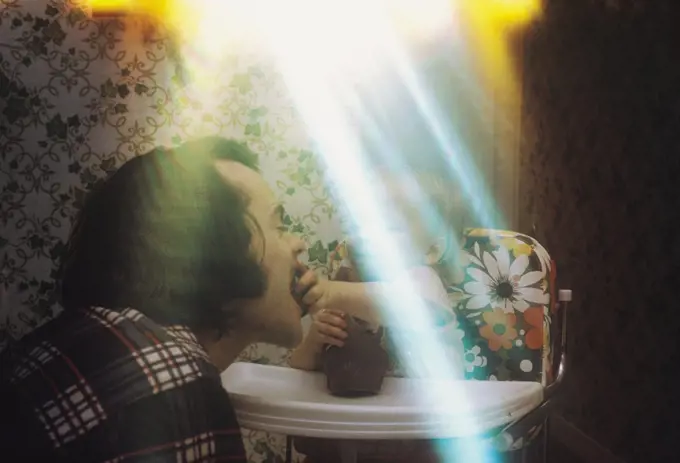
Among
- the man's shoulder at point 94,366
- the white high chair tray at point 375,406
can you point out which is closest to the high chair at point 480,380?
the white high chair tray at point 375,406

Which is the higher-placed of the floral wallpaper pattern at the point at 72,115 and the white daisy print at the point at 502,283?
the floral wallpaper pattern at the point at 72,115

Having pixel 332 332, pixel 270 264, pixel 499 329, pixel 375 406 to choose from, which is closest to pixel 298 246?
pixel 270 264

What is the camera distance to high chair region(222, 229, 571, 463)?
1184 mm

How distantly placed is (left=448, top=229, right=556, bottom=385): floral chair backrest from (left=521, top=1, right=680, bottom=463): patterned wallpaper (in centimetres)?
6

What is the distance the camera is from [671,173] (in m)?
1.28

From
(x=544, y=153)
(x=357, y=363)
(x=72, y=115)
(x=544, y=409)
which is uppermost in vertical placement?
(x=72, y=115)

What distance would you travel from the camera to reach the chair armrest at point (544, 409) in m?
1.26

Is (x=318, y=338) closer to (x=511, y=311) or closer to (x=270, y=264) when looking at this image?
(x=270, y=264)

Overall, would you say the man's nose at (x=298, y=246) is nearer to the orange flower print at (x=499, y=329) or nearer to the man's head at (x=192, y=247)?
the man's head at (x=192, y=247)

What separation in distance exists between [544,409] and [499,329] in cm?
16

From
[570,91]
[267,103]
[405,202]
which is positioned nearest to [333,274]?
[405,202]

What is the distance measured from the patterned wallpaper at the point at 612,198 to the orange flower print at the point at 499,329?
0.44 ft

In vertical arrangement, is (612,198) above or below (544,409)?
above

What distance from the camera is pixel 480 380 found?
4.33 feet
